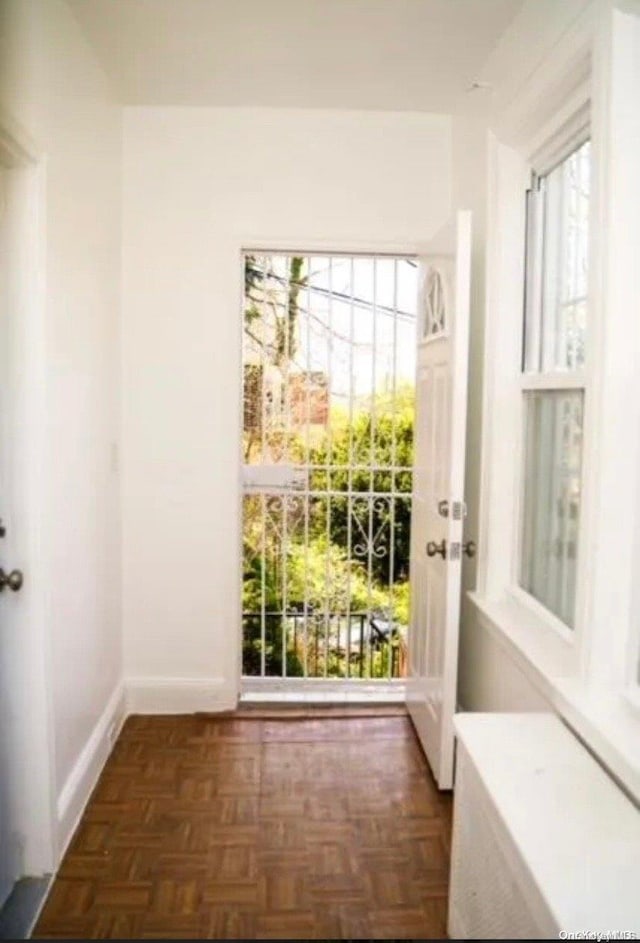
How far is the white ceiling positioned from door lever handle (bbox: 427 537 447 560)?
1.68 meters

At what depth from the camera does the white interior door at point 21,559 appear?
1.74 m

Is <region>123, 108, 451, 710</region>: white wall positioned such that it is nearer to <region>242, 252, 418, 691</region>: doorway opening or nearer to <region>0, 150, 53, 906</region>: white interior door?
<region>242, 252, 418, 691</region>: doorway opening

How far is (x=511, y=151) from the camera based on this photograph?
2176 mm

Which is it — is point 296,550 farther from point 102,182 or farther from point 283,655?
point 102,182

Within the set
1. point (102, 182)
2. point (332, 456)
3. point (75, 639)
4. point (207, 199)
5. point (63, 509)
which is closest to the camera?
point (63, 509)

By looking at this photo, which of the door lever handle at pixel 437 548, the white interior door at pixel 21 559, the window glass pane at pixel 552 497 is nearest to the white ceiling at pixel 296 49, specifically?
the white interior door at pixel 21 559

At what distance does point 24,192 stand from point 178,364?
114 cm

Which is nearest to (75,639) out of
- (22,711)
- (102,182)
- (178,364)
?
(22,711)

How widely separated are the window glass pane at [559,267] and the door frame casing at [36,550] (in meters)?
1.47

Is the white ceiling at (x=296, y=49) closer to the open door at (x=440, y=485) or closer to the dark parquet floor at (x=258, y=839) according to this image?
the open door at (x=440, y=485)

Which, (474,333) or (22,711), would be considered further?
(474,333)

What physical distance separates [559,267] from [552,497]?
702mm

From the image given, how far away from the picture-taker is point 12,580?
1.75 m

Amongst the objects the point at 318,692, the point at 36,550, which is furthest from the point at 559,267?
the point at 318,692
